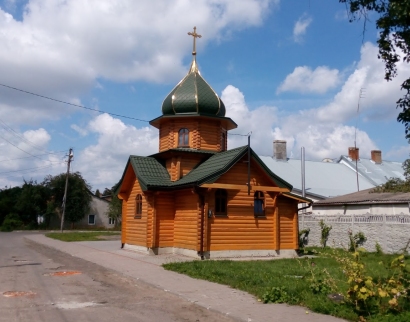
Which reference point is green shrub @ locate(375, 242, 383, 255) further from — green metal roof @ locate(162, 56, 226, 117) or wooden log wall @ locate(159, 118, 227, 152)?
green metal roof @ locate(162, 56, 226, 117)

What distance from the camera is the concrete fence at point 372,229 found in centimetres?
1895

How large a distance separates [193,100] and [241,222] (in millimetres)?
6902

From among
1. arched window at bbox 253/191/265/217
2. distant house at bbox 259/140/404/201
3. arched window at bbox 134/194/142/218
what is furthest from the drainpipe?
distant house at bbox 259/140/404/201

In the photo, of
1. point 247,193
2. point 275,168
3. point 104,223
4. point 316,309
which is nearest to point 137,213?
point 247,193

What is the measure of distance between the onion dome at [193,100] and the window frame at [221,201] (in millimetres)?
5251

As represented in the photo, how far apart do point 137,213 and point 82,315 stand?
42.2 ft

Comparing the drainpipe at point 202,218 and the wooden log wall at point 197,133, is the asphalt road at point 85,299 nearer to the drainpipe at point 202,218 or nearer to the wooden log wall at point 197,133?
the drainpipe at point 202,218

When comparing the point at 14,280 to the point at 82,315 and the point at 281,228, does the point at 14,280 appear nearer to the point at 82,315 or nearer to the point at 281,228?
the point at 82,315

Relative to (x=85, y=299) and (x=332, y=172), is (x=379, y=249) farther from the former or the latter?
(x=332, y=172)

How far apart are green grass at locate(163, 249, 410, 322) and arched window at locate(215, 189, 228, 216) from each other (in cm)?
285

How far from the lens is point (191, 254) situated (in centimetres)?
1783

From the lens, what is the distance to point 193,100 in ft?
72.3

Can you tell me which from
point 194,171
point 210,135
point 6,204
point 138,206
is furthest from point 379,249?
point 6,204

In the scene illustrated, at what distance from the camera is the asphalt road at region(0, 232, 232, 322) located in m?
8.05
